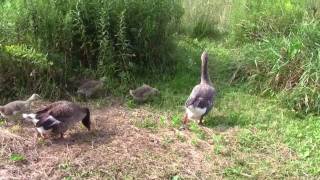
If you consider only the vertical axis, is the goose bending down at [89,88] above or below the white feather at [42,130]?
above

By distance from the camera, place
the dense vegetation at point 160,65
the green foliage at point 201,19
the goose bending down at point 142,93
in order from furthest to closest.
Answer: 1. the green foliage at point 201,19
2. the goose bending down at point 142,93
3. the dense vegetation at point 160,65

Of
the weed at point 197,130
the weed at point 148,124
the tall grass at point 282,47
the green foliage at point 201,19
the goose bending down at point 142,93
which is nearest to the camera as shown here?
the weed at point 197,130

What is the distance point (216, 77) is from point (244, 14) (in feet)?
6.12

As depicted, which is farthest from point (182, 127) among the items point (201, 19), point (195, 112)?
point (201, 19)

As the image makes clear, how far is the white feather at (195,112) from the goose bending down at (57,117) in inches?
53.9

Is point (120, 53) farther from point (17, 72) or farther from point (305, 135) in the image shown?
point (305, 135)

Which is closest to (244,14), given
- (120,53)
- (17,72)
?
(120,53)

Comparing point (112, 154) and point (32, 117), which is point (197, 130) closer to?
point (112, 154)

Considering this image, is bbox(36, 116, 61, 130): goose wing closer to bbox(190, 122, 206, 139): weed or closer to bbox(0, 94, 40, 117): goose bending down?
bbox(0, 94, 40, 117): goose bending down

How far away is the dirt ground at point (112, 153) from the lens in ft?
20.2

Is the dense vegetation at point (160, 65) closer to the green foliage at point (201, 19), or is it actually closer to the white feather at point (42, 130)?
the white feather at point (42, 130)

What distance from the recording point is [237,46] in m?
10.5

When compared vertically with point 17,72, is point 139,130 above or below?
below

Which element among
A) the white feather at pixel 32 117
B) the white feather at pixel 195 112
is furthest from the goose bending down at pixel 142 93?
the white feather at pixel 32 117
